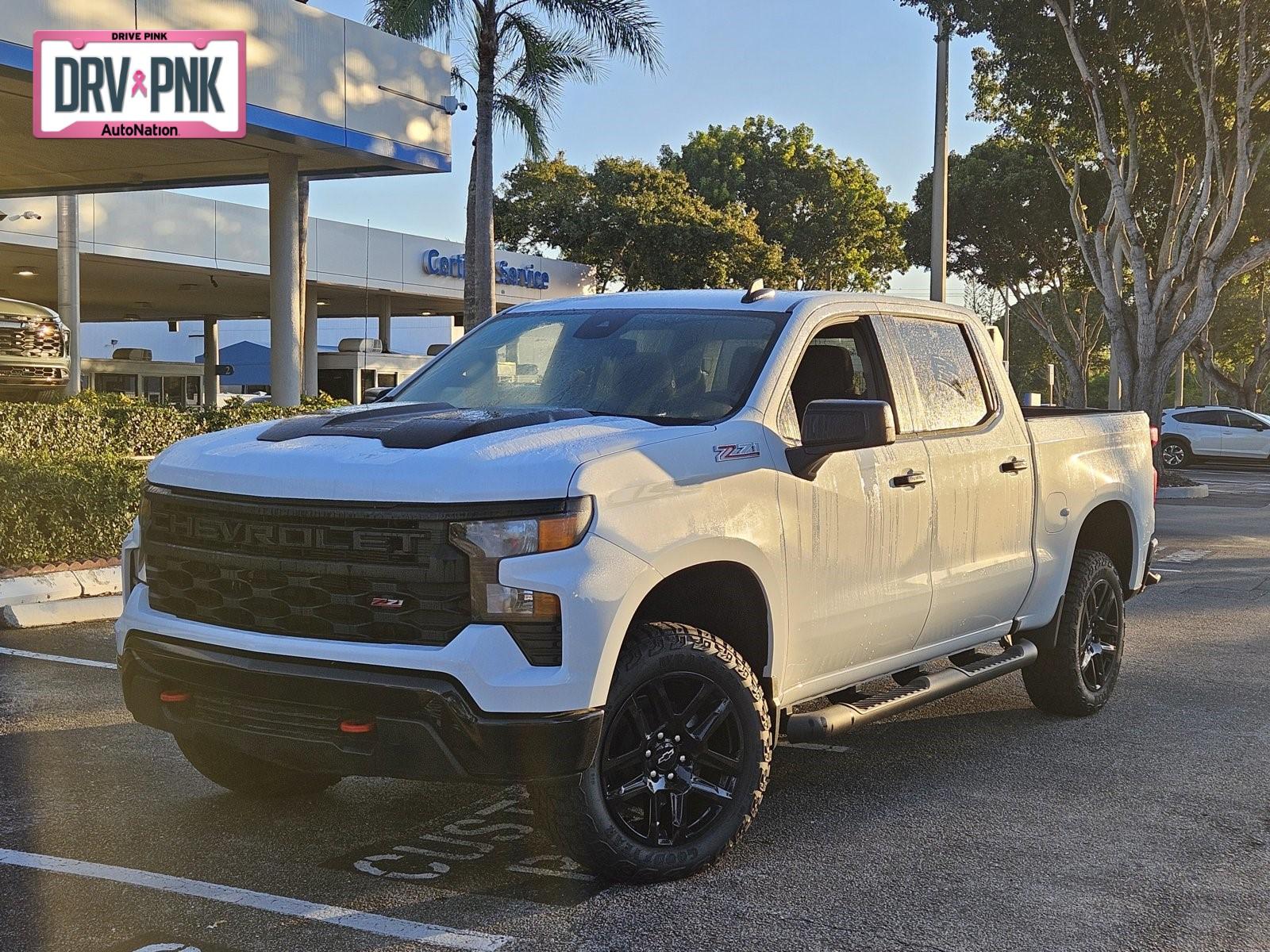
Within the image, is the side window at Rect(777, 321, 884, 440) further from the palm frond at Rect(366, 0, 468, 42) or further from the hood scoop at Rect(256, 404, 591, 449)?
the palm frond at Rect(366, 0, 468, 42)

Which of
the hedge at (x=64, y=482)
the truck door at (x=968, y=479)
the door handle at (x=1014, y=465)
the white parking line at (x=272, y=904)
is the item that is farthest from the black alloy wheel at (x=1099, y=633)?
the hedge at (x=64, y=482)

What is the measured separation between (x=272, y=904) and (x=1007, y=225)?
134 feet

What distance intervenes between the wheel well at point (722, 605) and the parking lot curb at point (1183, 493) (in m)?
21.1

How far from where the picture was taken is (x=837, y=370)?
5805 millimetres

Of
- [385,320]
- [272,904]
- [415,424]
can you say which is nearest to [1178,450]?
[385,320]

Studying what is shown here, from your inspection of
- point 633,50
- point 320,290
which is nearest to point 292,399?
point 633,50

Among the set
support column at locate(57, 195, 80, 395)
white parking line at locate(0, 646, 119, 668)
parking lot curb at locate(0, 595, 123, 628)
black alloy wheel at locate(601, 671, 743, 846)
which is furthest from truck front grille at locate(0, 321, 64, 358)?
black alloy wheel at locate(601, 671, 743, 846)

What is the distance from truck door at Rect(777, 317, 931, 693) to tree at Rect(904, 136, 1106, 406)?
3625cm

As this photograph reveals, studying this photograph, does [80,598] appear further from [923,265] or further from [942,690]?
[923,265]

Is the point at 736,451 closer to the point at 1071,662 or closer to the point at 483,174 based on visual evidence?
the point at 1071,662

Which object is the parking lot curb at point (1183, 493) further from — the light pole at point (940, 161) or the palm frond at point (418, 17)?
the palm frond at point (418, 17)

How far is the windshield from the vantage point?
5238 millimetres

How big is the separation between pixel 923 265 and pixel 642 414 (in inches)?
1663

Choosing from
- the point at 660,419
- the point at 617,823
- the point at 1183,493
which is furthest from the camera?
the point at 1183,493
